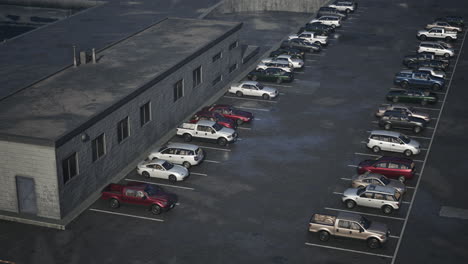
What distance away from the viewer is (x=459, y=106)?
71.3 metres

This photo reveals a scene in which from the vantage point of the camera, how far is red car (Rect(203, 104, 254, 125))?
6594 centimetres

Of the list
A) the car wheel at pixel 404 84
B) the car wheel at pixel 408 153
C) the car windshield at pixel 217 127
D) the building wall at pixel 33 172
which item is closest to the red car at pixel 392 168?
the car wheel at pixel 408 153

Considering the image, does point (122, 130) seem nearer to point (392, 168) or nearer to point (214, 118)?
point (214, 118)

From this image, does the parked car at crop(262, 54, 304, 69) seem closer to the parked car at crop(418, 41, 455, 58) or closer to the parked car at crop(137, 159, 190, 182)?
the parked car at crop(418, 41, 455, 58)

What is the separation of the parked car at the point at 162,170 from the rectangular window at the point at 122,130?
2723mm

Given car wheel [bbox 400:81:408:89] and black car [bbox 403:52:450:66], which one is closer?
car wheel [bbox 400:81:408:89]

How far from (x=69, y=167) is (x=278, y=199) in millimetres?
14902

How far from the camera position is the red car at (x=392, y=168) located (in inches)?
2158

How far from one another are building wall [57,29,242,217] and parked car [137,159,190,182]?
2.40 metres

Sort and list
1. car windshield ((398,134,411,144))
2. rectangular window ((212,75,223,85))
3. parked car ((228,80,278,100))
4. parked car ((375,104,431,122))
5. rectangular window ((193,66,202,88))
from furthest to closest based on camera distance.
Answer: rectangular window ((212,75,223,85)), parked car ((228,80,278,100)), rectangular window ((193,66,202,88)), parked car ((375,104,431,122)), car windshield ((398,134,411,144))

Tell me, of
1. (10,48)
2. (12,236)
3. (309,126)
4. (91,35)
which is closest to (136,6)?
(91,35)

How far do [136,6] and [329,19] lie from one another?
27.2 m

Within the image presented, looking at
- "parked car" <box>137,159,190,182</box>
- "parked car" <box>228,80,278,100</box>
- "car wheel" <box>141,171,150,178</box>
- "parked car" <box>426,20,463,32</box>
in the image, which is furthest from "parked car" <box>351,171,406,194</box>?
"parked car" <box>426,20,463,32</box>

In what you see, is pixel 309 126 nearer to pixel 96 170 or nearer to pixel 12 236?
pixel 96 170
